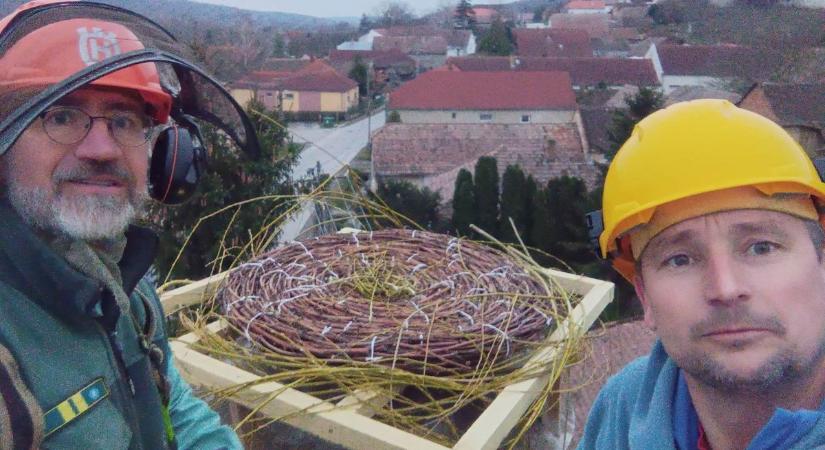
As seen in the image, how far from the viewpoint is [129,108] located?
190cm

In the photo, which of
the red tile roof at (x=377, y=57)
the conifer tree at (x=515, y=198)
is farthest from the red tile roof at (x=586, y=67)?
the conifer tree at (x=515, y=198)

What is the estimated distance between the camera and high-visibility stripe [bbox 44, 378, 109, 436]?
4.96ft

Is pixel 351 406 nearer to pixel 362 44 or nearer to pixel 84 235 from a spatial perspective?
pixel 84 235

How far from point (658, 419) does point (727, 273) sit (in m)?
0.43

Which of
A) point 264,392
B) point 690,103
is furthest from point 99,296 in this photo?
point 690,103

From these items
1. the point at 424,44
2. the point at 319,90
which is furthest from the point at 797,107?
the point at 424,44

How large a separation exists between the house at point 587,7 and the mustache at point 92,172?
10256 cm

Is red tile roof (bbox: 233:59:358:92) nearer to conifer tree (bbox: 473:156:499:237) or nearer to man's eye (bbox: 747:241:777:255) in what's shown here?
conifer tree (bbox: 473:156:499:237)

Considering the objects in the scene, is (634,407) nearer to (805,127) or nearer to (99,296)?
(99,296)

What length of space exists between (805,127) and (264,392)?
67.7 feet

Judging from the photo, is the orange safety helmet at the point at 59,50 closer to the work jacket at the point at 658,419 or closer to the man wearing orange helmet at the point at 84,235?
the man wearing orange helmet at the point at 84,235

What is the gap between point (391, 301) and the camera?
290 centimetres

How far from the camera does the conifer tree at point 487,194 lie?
811 inches

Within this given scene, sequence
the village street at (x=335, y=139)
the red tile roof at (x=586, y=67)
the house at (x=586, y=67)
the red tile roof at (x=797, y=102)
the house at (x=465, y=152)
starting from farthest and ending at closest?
1. the red tile roof at (x=586, y=67)
2. the house at (x=586, y=67)
3. the village street at (x=335, y=139)
4. the house at (x=465, y=152)
5. the red tile roof at (x=797, y=102)
